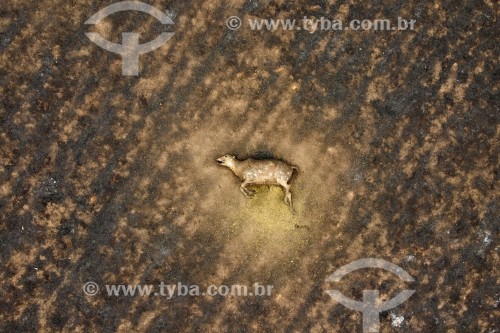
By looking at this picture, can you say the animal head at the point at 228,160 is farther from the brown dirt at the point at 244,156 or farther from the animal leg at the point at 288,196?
the animal leg at the point at 288,196

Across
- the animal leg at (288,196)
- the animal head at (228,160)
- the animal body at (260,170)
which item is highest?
the animal head at (228,160)

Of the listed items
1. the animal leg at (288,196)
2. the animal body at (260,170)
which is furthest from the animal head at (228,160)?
the animal leg at (288,196)

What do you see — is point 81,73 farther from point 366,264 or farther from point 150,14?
point 366,264

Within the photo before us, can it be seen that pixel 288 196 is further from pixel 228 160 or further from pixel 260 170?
pixel 228 160

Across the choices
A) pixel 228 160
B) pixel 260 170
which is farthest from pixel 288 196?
pixel 228 160

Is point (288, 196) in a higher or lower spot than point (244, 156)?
lower

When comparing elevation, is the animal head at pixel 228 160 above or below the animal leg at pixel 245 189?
above

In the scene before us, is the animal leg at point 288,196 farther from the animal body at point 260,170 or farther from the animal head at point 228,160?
the animal head at point 228,160

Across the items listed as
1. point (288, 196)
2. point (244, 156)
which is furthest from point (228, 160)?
point (288, 196)
